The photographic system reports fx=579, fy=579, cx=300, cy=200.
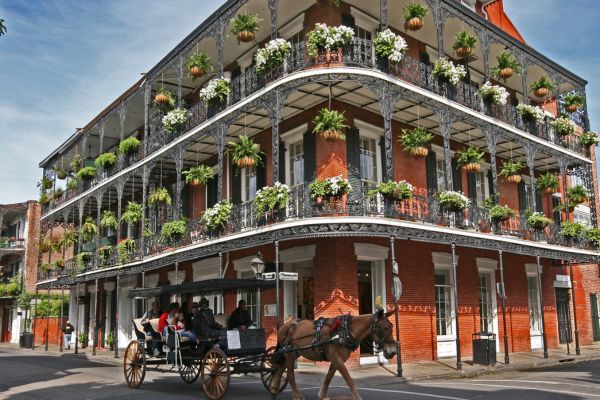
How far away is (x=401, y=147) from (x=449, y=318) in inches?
223

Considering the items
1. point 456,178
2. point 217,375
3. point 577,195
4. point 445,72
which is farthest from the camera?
point 577,195

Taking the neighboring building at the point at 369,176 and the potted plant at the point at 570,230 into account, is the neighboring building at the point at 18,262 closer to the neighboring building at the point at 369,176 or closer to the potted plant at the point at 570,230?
the neighboring building at the point at 369,176

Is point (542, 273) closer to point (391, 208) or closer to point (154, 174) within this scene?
point (391, 208)

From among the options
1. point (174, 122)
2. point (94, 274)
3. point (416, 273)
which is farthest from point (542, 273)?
point (94, 274)

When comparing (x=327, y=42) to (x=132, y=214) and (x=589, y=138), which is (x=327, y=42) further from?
(x=589, y=138)

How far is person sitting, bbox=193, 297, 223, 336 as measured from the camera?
1068 cm

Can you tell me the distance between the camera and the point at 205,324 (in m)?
10.8

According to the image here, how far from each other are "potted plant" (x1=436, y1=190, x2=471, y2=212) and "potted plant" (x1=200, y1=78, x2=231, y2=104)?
24.0 feet

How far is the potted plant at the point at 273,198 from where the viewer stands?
15.0m

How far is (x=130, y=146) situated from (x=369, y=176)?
35.7 feet

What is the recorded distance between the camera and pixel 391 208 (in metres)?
14.7

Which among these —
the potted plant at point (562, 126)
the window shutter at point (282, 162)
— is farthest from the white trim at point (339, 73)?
the window shutter at point (282, 162)

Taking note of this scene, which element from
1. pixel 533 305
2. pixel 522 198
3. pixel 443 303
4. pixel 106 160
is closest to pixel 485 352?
pixel 443 303

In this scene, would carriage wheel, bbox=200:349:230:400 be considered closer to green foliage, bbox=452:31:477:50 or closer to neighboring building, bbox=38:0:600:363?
neighboring building, bbox=38:0:600:363
